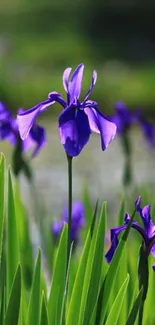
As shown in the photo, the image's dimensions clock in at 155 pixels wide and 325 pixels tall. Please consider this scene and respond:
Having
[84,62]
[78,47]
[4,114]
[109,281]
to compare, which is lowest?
[84,62]

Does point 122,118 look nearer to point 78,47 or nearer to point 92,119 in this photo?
point 92,119

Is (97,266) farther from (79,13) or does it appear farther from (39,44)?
(79,13)

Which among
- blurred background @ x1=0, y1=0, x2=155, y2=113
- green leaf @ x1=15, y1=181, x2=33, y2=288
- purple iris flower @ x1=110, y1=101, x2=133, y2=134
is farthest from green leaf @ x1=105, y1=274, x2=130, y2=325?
blurred background @ x1=0, y1=0, x2=155, y2=113

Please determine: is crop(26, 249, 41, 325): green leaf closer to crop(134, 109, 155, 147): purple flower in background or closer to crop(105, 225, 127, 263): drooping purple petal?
crop(105, 225, 127, 263): drooping purple petal

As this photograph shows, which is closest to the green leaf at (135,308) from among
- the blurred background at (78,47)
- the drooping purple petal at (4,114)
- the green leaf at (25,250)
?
the drooping purple petal at (4,114)

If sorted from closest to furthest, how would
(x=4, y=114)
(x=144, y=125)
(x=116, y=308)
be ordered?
(x=116, y=308), (x=4, y=114), (x=144, y=125)

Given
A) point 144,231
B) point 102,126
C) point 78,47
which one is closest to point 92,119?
point 102,126

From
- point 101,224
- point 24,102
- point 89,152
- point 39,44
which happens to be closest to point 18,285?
point 101,224
